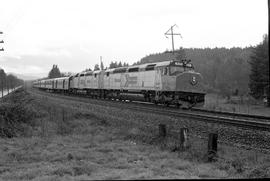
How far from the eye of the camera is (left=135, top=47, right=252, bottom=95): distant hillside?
84.4 meters

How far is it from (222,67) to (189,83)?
95.1 m

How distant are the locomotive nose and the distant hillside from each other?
32.9m

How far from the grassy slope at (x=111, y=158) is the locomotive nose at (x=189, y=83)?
1021cm

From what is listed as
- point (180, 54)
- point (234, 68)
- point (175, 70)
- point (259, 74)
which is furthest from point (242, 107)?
point (234, 68)

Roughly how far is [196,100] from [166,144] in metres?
14.2

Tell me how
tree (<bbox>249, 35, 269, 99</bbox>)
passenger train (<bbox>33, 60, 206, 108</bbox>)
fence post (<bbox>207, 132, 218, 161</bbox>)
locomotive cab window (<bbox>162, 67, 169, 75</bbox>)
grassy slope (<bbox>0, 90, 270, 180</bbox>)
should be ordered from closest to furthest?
grassy slope (<bbox>0, 90, 270, 180</bbox>) → fence post (<bbox>207, 132, 218, 161</bbox>) → passenger train (<bbox>33, 60, 206, 108</bbox>) → locomotive cab window (<bbox>162, 67, 169, 75</bbox>) → tree (<bbox>249, 35, 269, 99</bbox>)

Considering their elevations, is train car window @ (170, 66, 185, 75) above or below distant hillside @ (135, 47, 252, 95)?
below

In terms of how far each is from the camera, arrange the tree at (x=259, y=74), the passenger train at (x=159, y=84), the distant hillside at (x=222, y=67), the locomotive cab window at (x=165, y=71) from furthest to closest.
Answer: the distant hillside at (x=222, y=67)
the tree at (x=259, y=74)
the locomotive cab window at (x=165, y=71)
the passenger train at (x=159, y=84)

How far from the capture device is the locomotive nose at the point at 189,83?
24.4 meters

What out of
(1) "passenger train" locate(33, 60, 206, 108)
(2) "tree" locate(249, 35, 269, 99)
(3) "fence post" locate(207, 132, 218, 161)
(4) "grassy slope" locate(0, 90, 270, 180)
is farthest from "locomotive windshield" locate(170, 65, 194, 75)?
(2) "tree" locate(249, 35, 269, 99)

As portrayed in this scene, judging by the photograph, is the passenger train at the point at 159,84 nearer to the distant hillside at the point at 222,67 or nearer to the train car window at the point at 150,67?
the train car window at the point at 150,67

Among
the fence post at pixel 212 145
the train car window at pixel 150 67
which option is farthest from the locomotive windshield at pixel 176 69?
the fence post at pixel 212 145

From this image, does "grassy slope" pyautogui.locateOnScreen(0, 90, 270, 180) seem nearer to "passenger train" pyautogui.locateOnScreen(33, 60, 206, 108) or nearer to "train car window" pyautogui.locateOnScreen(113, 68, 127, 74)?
"passenger train" pyautogui.locateOnScreen(33, 60, 206, 108)

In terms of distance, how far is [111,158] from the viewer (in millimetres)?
9547
